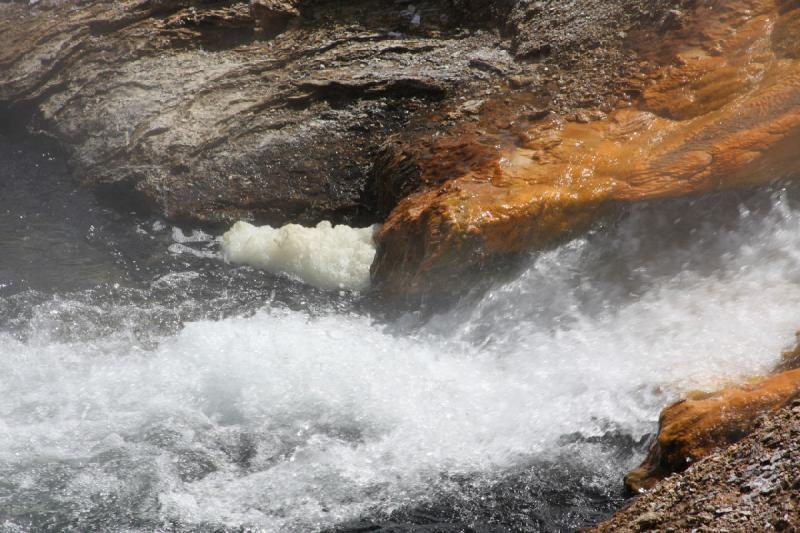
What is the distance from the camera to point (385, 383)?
14.9 feet

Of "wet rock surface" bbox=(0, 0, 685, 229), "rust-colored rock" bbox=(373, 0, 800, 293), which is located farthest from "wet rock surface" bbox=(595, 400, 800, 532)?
"wet rock surface" bbox=(0, 0, 685, 229)

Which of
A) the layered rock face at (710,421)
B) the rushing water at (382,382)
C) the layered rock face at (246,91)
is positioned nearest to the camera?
the layered rock face at (710,421)

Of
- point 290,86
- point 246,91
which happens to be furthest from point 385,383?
point 246,91

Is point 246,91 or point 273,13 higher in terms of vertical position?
point 273,13

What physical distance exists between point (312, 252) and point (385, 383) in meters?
1.84

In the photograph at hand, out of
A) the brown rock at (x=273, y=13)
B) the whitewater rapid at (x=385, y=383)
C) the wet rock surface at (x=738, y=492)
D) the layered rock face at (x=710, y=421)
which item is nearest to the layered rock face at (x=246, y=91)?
the brown rock at (x=273, y=13)

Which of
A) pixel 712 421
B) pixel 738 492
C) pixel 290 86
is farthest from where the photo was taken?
pixel 290 86

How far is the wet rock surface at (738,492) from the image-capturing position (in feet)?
8.05

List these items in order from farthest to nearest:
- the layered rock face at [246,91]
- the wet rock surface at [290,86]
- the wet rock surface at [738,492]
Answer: the layered rock face at [246,91] → the wet rock surface at [290,86] → the wet rock surface at [738,492]

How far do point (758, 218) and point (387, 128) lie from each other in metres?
3.40

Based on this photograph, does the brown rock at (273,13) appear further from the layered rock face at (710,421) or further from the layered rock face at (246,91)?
the layered rock face at (710,421)

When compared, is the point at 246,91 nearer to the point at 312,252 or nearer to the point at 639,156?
the point at 312,252

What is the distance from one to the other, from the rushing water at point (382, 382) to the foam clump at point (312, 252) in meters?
0.16

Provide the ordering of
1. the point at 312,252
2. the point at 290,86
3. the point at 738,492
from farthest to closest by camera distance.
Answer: the point at 290,86
the point at 312,252
the point at 738,492
